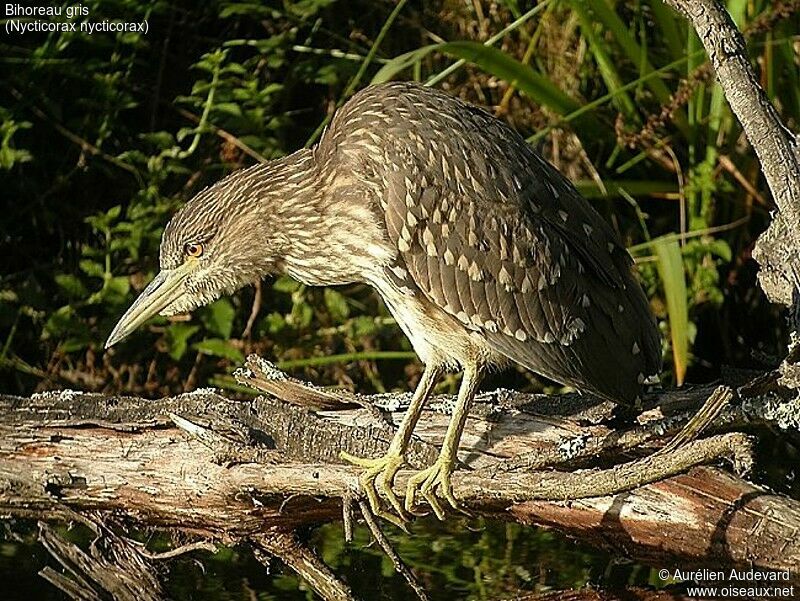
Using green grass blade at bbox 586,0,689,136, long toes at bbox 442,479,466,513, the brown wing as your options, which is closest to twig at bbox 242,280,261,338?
green grass blade at bbox 586,0,689,136

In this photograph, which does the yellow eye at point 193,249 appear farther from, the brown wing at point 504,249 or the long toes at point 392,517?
the long toes at point 392,517

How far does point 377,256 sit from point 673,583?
3.89 feet

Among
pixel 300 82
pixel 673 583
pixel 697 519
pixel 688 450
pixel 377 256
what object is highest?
pixel 300 82

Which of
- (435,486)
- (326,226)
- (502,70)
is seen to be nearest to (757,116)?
(326,226)

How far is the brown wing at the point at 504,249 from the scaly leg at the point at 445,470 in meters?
0.18

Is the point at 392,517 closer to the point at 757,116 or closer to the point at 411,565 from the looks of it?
the point at 411,565

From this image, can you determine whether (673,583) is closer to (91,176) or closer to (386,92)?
(386,92)

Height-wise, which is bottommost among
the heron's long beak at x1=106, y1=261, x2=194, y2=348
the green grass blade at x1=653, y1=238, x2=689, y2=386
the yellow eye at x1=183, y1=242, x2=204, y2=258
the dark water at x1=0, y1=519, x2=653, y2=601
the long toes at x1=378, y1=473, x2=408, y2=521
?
the dark water at x1=0, y1=519, x2=653, y2=601

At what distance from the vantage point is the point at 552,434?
3.53m

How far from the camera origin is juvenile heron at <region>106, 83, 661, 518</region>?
339 cm

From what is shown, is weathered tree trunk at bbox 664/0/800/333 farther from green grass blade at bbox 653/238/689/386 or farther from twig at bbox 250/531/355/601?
green grass blade at bbox 653/238/689/386

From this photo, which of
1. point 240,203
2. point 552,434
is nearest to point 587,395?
point 552,434

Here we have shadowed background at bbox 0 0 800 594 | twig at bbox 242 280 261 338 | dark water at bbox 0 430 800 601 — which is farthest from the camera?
A: twig at bbox 242 280 261 338

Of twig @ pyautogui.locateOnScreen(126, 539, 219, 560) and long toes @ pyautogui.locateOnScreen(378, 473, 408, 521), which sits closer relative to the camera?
long toes @ pyautogui.locateOnScreen(378, 473, 408, 521)
